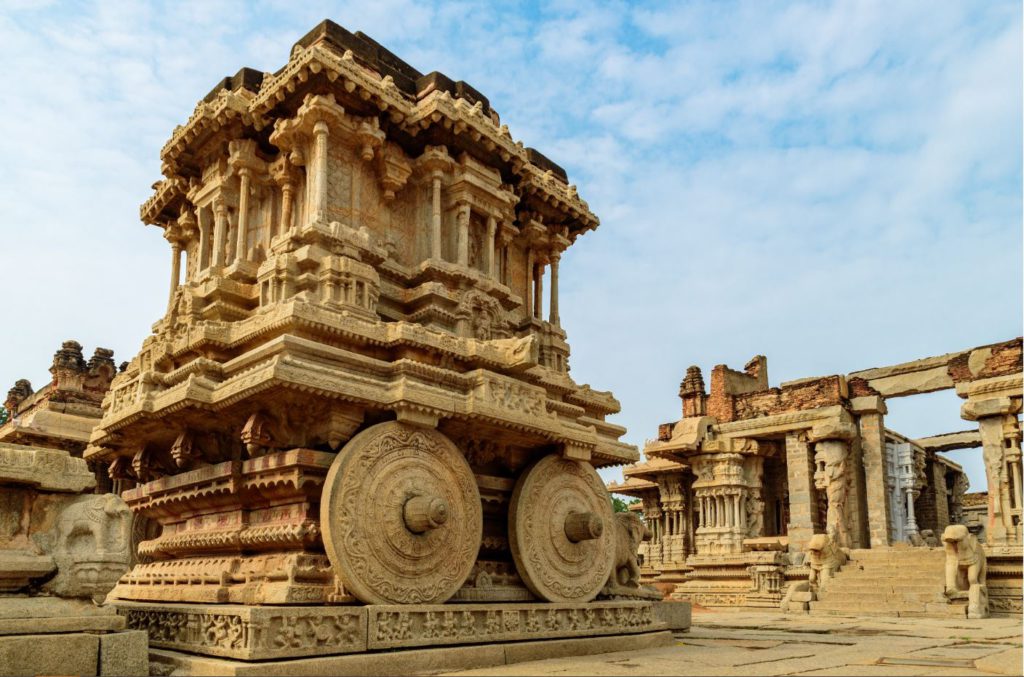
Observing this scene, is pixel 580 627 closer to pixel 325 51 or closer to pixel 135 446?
pixel 135 446

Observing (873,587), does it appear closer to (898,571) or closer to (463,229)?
(898,571)

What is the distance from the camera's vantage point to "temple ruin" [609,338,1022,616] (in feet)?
72.2

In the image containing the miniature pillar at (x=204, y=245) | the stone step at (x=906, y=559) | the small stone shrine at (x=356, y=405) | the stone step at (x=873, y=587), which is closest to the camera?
the small stone shrine at (x=356, y=405)

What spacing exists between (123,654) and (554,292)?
9.06 metres

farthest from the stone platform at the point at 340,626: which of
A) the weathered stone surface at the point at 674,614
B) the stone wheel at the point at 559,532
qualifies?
the weathered stone surface at the point at 674,614

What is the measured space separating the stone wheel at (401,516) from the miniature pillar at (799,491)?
18.0 metres

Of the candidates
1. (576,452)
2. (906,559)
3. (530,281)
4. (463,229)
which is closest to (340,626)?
(576,452)

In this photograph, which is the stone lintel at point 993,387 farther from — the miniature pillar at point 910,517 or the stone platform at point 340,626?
the stone platform at point 340,626

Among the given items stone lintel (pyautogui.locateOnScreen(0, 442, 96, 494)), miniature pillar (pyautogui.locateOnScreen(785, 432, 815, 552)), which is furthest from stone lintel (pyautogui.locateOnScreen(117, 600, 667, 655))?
miniature pillar (pyautogui.locateOnScreen(785, 432, 815, 552))

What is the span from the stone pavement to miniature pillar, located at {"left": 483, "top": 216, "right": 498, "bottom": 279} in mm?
5478

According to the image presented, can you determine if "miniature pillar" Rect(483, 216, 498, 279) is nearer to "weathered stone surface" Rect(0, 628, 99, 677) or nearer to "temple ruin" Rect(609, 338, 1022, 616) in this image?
"weathered stone surface" Rect(0, 628, 99, 677)

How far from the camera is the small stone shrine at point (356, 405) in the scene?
8062mm

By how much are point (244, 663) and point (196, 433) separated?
11.0 feet

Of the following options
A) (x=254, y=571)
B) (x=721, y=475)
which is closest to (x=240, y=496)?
(x=254, y=571)
